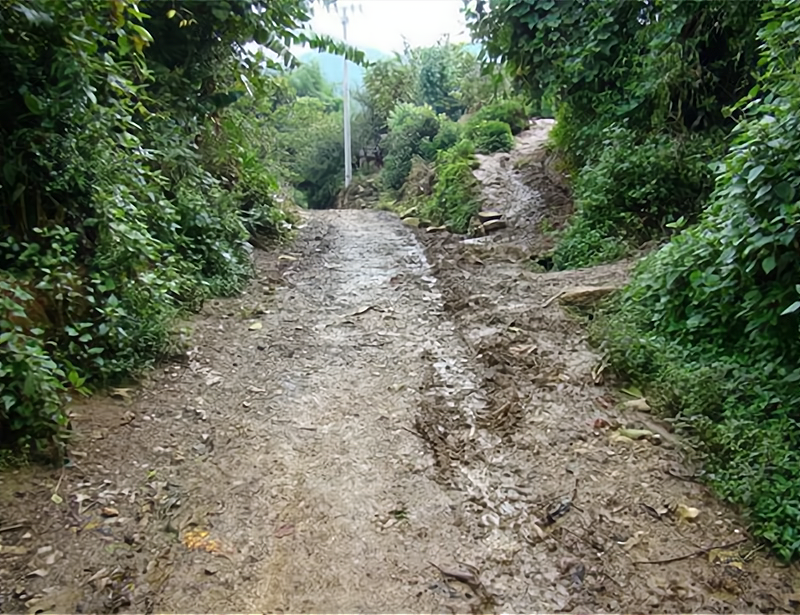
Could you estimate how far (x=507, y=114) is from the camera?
474 inches

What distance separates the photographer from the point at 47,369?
2426 mm

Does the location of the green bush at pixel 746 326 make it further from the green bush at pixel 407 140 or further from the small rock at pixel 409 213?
the green bush at pixel 407 140

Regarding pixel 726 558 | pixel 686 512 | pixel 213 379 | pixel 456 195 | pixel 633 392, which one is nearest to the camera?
pixel 726 558

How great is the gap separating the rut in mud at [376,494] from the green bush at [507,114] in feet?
28.9

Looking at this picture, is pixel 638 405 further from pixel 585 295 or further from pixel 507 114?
pixel 507 114

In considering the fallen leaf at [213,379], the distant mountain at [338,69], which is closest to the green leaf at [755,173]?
the fallen leaf at [213,379]

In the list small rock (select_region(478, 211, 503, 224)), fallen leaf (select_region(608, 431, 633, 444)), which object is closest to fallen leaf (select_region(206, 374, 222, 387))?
fallen leaf (select_region(608, 431, 633, 444))

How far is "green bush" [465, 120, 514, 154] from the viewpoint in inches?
416

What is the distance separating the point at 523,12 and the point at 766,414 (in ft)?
18.0

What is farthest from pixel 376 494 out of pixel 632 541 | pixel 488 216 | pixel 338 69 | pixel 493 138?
pixel 338 69

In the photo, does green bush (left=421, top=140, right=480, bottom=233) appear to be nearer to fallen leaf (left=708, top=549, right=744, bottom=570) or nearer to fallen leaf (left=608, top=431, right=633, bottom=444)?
fallen leaf (left=608, top=431, right=633, bottom=444)

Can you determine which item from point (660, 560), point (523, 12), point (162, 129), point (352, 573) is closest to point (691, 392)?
point (660, 560)

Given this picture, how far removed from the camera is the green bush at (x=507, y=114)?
12.0 m

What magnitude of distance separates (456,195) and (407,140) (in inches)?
245
